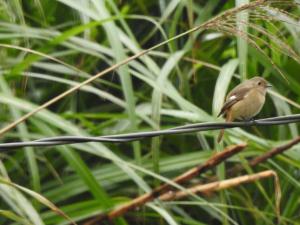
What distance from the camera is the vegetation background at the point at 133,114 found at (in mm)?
3387

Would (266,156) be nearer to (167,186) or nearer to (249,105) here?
(249,105)

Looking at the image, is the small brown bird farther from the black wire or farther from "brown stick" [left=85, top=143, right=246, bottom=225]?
the black wire

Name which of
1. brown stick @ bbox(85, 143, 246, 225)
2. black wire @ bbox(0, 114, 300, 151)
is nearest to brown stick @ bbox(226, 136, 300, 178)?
brown stick @ bbox(85, 143, 246, 225)

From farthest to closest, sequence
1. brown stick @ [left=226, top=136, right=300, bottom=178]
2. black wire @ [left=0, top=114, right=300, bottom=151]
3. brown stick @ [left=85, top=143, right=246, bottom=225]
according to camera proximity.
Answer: brown stick @ [left=226, top=136, right=300, bottom=178]
brown stick @ [left=85, top=143, right=246, bottom=225]
black wire @ [left=0, top=114, right=300, bottom=151]

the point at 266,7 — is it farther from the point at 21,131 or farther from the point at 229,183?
the point at 21,131

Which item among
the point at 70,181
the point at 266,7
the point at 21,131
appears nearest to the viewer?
the point at 266,7

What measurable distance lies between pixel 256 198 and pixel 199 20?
1.02m

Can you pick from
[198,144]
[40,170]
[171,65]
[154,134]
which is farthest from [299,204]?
[154,134]

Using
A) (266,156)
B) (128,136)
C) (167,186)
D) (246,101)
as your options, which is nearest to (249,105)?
(246,101)

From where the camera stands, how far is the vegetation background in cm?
339

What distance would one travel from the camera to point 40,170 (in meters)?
4.04

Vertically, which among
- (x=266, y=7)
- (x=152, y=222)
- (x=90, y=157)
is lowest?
(x=152, y=222)

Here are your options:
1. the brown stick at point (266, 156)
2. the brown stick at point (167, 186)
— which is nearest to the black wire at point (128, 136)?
the brown stick at point (167, 186)

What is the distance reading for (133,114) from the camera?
3180 mm
